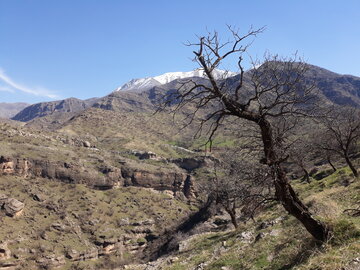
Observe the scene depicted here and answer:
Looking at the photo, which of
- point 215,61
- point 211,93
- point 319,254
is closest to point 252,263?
point 319,254

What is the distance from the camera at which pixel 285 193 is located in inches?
306

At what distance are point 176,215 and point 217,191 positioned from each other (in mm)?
109805

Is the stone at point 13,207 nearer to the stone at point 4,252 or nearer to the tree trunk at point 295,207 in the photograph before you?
the stone at point 4,252

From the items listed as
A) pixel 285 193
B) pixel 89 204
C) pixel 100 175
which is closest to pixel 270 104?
pixel 285 193

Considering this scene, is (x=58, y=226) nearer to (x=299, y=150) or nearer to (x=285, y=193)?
(x=299, y=150)

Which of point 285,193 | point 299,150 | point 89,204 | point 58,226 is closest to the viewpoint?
point 285,193

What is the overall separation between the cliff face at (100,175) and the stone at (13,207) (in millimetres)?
26798

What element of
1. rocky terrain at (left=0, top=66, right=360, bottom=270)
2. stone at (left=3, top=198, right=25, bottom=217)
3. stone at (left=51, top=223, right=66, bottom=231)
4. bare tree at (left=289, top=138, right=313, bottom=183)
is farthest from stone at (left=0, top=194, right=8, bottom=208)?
bare tree at (left=289, top=138, right=313, bottom=183)

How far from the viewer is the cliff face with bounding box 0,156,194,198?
135875mm

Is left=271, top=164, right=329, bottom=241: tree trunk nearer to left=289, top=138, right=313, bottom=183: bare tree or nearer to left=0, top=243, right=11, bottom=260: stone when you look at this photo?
left=289, top=138, right=313, bottom=183: bare tree

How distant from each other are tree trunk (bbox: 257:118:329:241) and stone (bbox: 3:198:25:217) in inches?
4743

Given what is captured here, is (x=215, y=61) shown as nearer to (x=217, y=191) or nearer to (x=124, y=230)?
(x=217, y=191)

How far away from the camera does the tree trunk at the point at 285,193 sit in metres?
7.71

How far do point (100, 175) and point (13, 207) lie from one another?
181 feet
